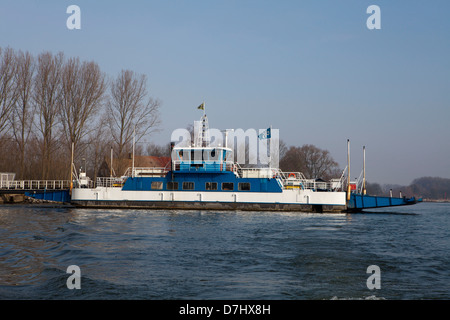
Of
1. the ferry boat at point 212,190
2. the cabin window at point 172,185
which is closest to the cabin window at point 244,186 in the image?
the ferry boat at point 212,190

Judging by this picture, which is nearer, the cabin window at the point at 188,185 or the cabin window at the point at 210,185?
the cabin window at the point at 210,185

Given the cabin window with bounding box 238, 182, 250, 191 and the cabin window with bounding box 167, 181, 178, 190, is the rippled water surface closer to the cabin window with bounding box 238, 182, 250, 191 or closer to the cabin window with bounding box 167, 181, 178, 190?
the cabin window with bounding box 238, 182, 250, 191

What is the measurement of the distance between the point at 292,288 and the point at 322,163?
251ft

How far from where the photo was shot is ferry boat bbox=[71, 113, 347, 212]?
35156 mm

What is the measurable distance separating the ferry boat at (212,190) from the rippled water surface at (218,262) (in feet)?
42.0

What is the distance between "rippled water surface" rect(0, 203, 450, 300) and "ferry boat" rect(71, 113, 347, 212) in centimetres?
1280

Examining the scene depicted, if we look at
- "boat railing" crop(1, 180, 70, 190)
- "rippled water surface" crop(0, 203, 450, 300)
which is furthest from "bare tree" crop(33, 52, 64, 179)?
"rippled water surface" crop(0, 203, 450, 300)

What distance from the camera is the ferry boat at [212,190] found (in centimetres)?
3516

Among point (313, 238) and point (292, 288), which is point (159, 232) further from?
point (292, 288)

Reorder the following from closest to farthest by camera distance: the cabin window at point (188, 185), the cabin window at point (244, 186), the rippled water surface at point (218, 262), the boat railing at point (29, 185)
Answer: the rippled water surface at point (218, 262) → the cabin window at point (244, 186) → the cabin window at point (188, 185) → the boat railing at point (29, 185)

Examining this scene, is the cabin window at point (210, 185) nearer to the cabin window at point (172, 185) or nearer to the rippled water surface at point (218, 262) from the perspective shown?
the cabin window at point (172, 185)

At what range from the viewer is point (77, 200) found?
37.0 metres
